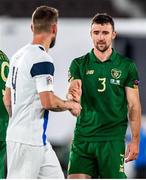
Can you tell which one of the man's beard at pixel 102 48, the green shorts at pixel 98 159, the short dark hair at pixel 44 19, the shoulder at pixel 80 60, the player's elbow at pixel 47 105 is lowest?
the green shorts at pixel 98 159

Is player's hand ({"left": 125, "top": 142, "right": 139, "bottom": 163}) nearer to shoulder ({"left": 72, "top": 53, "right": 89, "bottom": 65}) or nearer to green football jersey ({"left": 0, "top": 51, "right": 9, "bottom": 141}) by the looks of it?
shoulder ({"left": 72, "top": 53, "right": 89, "bottom": 65})

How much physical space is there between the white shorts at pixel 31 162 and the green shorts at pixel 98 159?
677mm

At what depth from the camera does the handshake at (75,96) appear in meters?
7.67

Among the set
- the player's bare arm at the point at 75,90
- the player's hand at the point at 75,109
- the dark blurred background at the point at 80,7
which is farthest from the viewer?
the dark blurred background at the point at 80,7

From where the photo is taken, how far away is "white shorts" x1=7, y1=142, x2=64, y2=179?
7656mm

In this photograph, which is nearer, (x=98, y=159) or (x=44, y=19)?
(x=44, y=19)

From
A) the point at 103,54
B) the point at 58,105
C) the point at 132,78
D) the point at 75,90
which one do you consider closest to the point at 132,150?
the point at 132,78

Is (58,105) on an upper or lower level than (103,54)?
lower

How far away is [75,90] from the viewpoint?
26.5 ft

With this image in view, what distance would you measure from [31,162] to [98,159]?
3.06 feet

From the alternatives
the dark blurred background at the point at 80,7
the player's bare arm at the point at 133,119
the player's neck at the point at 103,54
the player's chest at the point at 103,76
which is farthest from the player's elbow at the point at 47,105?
the dark blurred background at the point at 80,7

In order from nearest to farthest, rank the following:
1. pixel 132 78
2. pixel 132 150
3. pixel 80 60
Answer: pixel 132 150 → pixel 132 78 → pixel 80 60

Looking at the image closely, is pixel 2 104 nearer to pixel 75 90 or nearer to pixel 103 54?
pixel 75 90

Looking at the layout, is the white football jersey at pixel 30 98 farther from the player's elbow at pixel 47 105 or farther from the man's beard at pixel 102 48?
the man's beard at pixel 102 48
